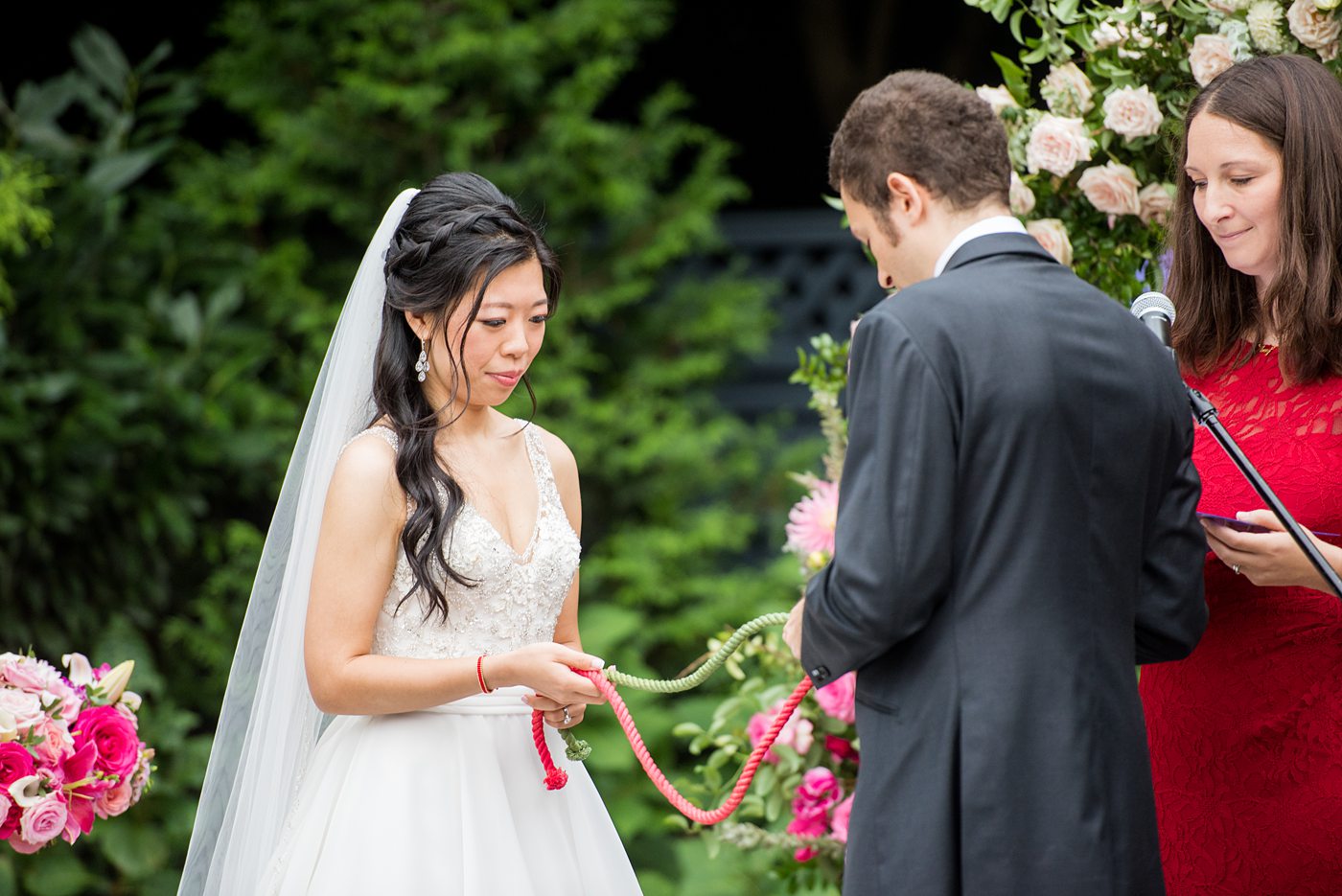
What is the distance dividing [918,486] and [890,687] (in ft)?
1.07

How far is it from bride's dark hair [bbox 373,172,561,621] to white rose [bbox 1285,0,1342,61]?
5.15ft

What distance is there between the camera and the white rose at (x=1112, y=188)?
10.5 ft

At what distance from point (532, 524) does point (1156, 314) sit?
123cm


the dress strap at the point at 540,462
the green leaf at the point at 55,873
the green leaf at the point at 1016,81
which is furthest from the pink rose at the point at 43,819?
the green leaf at the point at 1016,81

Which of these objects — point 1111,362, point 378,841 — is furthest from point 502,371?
point 1111,362

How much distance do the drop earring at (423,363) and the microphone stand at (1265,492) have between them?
4.54 ft

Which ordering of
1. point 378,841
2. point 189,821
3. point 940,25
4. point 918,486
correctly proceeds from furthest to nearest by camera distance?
point 940,25 → point 189,821 → point 378,841 → point 918,486

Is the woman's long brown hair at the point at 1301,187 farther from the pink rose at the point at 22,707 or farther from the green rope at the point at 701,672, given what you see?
the pink rose at the point at 22,707

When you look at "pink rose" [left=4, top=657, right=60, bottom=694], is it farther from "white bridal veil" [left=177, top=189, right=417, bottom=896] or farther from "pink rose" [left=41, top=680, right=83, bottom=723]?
"white bridal veil" [left=177, top=189, right=417, bottom=896]

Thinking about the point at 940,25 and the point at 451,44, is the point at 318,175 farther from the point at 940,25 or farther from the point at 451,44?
the point at 940,25

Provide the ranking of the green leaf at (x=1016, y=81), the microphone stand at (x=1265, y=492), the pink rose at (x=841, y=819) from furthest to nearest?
the pink rose at (x=841, y=819)
the green leaf at (x=1016, y=81)
the microphone stand at (x=1265, y=492)

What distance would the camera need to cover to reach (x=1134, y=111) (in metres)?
3.17

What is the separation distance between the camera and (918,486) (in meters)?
2.05

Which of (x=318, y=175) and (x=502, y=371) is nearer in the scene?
(x=502, y=371)
